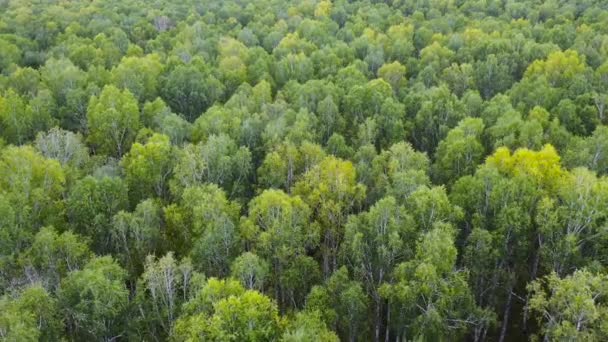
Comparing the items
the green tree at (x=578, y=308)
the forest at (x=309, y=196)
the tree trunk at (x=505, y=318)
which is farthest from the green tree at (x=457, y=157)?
the green tree at (x=578, y=308)

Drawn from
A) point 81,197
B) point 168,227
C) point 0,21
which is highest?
point 0,21

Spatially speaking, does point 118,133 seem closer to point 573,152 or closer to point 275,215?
point 275,215

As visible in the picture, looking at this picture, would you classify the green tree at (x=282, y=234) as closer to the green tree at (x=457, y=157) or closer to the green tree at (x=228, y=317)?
the green tree at (x=228, y=317)

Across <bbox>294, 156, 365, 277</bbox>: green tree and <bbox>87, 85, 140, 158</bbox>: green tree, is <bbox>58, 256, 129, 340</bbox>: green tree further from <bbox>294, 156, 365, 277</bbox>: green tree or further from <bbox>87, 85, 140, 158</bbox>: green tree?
<bbox>87, 85, 140, 158</bbox>: green tree

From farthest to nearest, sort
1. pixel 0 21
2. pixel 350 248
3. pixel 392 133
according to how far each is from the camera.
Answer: pixel 0 21
pixel 392 133
pixel 350 248

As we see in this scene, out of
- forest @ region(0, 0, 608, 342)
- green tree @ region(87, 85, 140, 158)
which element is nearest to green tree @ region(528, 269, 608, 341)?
forest @ region(0, 0, 608, 342)

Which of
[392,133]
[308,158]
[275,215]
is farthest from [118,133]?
[392,133]

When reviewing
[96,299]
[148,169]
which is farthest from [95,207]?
[96,299]

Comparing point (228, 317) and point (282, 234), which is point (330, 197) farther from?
point (228, 317)
